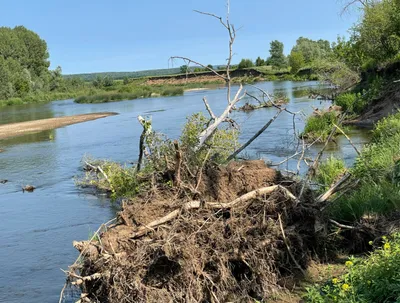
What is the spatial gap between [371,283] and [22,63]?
116356mm

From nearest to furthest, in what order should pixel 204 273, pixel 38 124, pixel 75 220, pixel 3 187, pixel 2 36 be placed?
pixel 204 273, pixel 75 220, pixel 3 187, pixel 38 124, pixel 2 36

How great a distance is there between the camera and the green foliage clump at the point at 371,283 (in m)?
4.76

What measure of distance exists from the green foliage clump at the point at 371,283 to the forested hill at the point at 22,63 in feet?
312

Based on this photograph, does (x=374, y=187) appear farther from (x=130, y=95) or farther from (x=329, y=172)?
(x=130, y=95)

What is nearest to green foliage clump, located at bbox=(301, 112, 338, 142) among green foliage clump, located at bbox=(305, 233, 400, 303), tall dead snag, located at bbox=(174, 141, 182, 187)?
tall dead snag, located at bbox=(174, 141, 182, 187)

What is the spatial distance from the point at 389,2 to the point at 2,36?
99.2 meters

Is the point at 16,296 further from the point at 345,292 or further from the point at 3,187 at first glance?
the point at 3,187

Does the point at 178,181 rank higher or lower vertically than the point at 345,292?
higher

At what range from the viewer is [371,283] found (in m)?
4.99

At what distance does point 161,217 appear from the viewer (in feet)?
22.3

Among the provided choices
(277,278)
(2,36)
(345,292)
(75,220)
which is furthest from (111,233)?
(2,36)

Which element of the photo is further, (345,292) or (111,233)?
(111,233)

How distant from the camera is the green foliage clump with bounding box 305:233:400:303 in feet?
15.6

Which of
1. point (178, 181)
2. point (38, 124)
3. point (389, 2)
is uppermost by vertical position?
point (389, 2)
